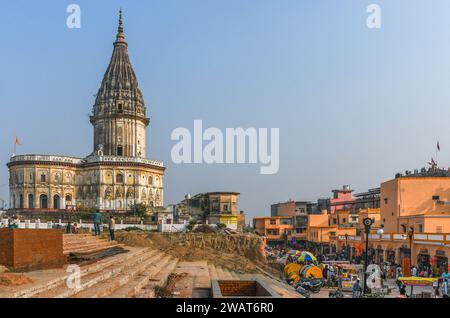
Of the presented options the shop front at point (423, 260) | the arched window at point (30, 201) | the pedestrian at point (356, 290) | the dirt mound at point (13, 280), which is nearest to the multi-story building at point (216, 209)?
the arched window at point (30, 201)

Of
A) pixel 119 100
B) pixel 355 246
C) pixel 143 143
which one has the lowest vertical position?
pixel 355 246

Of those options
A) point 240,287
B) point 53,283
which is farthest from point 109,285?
point 240,287

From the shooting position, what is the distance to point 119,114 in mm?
66625

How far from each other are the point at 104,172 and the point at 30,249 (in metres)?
50.6

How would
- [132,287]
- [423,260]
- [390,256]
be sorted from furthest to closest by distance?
1. [390,256]
2. [423,260]
3. [132,287]

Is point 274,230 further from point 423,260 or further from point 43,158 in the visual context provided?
point 423,260

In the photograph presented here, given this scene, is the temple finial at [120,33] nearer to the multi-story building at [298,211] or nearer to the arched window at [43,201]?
the arched window at [43,201]

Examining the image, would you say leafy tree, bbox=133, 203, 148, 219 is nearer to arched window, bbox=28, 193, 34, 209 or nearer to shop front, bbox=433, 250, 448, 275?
arched window, bbox=28, 193, 34, 209

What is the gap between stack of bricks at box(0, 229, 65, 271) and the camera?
11.5m

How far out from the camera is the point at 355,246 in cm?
4169
